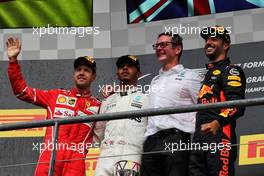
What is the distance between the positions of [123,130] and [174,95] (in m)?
0.26

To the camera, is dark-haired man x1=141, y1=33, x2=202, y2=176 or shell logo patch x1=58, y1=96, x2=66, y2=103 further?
shell logo patch x1=58, y1=96, x2=66, y2=103

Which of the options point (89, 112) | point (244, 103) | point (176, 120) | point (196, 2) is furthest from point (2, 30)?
point (244, 103)

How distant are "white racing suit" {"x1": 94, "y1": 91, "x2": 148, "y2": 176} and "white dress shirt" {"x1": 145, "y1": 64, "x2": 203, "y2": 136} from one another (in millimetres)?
44

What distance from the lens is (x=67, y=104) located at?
3100mm

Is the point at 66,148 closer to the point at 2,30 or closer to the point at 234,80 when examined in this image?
the point at 234,80

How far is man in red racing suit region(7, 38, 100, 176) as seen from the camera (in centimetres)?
296

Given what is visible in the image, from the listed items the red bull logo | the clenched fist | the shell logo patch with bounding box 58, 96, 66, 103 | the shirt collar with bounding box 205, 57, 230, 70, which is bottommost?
the red bull logo

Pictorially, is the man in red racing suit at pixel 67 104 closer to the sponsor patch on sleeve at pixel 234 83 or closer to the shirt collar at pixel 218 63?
the shirt collar at pixel 218 63

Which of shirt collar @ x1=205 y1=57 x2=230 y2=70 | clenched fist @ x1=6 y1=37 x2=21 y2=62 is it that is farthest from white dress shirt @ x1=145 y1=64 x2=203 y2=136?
clenched fist @ x1=6 y1=37 x2=21 y2=62

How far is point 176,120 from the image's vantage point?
2.85 meters

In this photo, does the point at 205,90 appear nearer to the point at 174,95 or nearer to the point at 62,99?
the point at 174,95

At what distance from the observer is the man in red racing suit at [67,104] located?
9.70 ft

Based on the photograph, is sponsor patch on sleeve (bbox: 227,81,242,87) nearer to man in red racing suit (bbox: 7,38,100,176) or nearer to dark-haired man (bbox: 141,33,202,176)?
dark-haired man (bbox: 141,33,202,176)

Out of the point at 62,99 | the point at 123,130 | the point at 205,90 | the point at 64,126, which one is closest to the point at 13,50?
the point at 62,99
